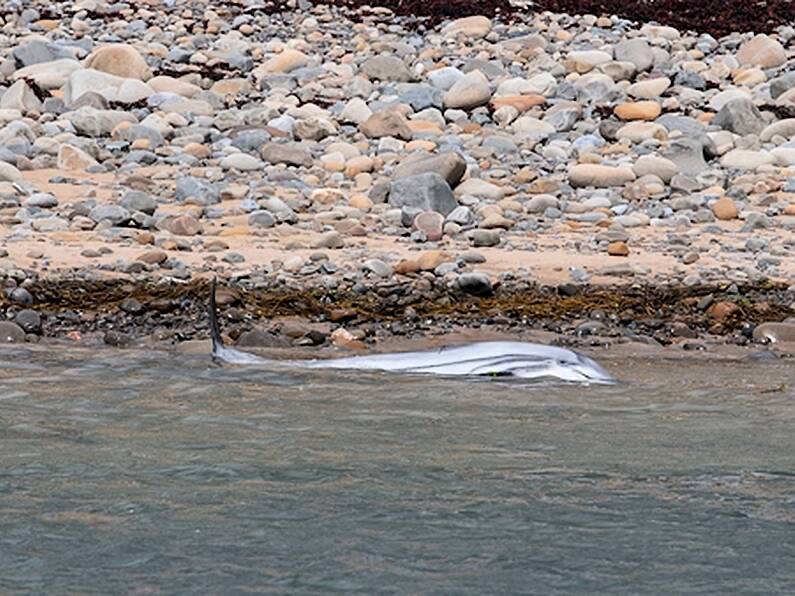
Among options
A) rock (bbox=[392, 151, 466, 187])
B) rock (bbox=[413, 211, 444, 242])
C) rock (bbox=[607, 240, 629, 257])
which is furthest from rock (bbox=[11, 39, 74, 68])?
rock (bbox=[607, 240, 629, 257])

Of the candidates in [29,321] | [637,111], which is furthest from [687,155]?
[29,321]

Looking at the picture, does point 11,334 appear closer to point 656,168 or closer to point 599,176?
point 599,176

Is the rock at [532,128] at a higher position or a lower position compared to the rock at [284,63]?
lower

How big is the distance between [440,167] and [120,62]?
4924 millimetres

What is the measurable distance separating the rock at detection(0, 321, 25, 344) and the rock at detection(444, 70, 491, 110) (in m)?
6.31

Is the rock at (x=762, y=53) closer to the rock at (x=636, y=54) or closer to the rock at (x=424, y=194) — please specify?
the rock at (x=636, y=54)

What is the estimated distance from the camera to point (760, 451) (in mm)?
5562

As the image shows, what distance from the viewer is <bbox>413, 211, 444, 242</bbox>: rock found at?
32.5 feet

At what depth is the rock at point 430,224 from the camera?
990 cm

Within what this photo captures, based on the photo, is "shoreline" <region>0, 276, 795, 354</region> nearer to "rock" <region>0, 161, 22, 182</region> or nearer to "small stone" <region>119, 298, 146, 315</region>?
"small stone" <region>119, 298, 146, 315</region>

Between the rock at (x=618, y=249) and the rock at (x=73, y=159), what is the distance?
4062 millimetres

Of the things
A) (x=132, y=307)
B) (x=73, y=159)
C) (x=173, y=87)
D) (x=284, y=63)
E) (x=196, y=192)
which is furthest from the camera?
(x=284, y=63)

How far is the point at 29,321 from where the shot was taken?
8195mm

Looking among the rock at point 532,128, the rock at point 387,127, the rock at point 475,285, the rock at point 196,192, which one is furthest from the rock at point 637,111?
the rock at point 475,285
